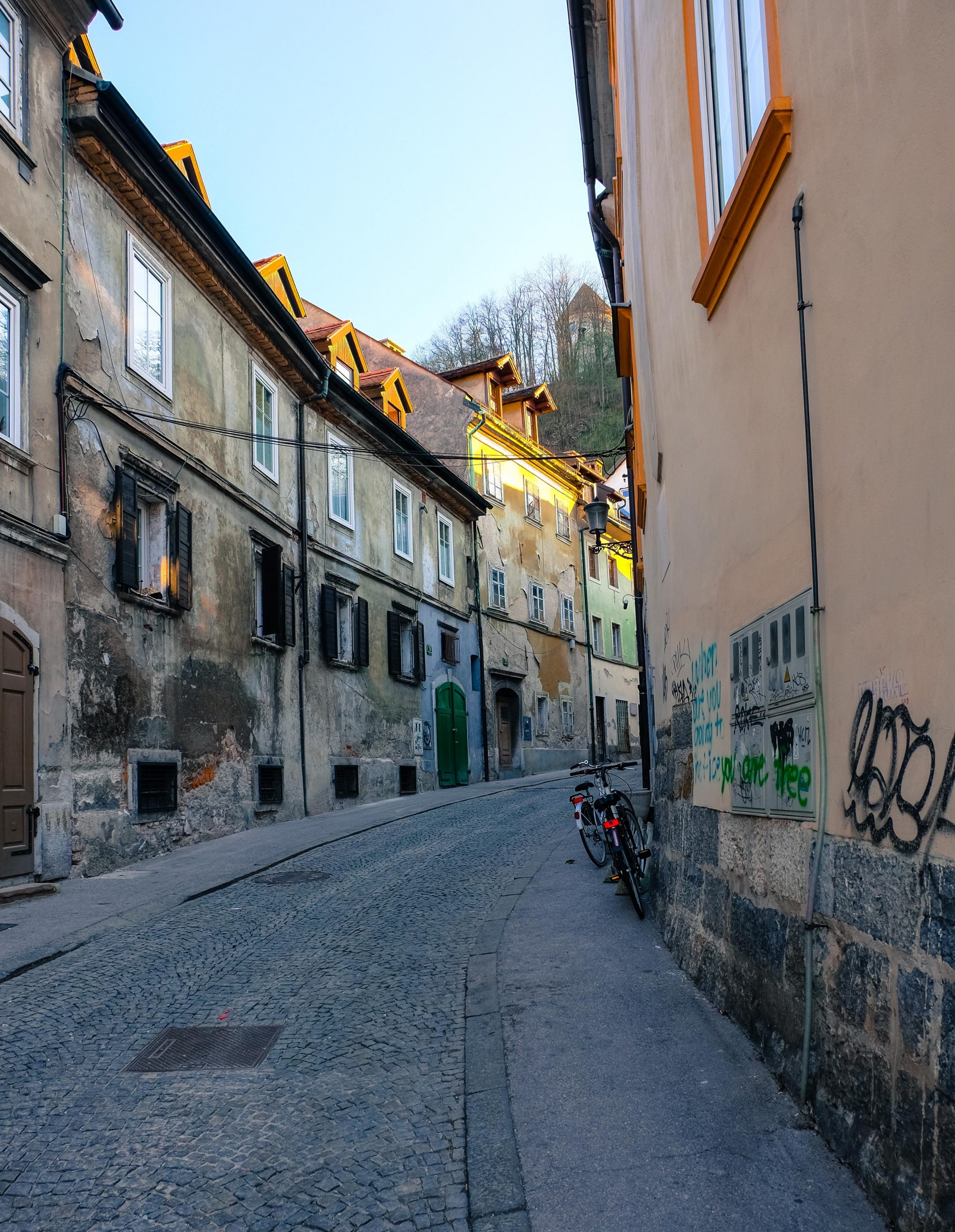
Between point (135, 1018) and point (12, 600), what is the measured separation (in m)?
5.58

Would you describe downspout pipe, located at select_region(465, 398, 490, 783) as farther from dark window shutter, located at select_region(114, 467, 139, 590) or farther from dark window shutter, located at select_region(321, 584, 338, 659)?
dark window shutter, located at select_region(114, 467, 139, 590)

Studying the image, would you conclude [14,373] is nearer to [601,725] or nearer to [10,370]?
[10,370]

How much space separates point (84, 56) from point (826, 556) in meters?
12.5

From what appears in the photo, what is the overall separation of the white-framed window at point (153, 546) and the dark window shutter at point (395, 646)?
8775 millimetres

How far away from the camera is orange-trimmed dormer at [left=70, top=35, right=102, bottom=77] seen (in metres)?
12.2

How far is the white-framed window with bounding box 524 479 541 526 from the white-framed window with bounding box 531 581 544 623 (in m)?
2.05

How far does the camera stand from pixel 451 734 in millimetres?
24812

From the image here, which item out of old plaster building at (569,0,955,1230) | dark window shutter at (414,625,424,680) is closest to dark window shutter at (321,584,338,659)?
dark window shutter at (414,625,424,680)

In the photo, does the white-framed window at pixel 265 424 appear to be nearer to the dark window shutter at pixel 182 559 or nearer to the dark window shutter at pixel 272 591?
the dark window shutter at pixel 272 591

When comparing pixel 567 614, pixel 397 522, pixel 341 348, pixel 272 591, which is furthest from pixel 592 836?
pixel 567 614

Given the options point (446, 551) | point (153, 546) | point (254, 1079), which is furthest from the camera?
point (446, 551)

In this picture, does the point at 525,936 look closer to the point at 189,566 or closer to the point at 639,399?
the point at 639,399

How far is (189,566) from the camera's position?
44.6ft

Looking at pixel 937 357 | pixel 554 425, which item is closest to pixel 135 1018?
pixel 937 357
